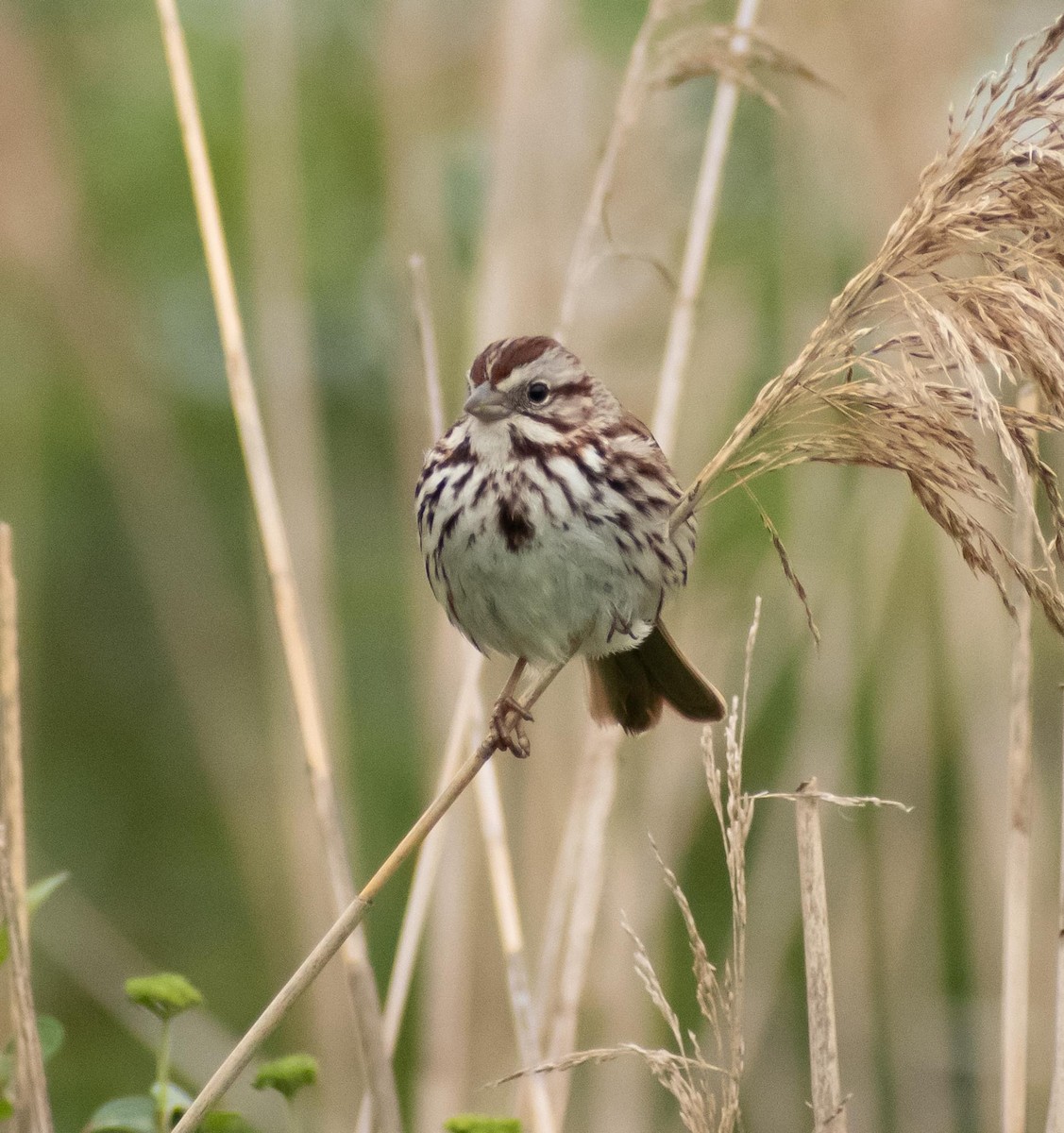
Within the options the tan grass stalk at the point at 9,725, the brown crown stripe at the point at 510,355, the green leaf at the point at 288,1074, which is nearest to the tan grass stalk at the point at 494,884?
the brown crown stripe at the point at 510,355

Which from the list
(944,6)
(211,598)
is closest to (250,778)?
(211,598)

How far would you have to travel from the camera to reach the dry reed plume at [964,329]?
214 cm

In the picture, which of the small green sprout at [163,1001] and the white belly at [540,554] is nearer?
the small green sprout at [163,1001]

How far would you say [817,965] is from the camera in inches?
85.2

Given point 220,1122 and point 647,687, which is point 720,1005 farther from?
point 647,687

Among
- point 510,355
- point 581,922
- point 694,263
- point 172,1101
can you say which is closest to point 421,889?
point 581,922

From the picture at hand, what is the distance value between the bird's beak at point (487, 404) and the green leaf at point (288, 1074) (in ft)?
3.70

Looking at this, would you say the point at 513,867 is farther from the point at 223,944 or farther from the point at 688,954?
the point at 223,944

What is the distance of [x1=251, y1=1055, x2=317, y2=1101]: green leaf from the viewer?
2.26 meters

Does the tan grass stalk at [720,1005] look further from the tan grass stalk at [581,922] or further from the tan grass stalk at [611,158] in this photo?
the tan grass stalk at [611,158]

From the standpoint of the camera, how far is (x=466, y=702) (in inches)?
119

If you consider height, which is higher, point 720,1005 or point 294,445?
point 294,445

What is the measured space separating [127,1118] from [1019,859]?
Answer: 1269 millimetres

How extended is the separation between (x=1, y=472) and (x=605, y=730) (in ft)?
9.13
